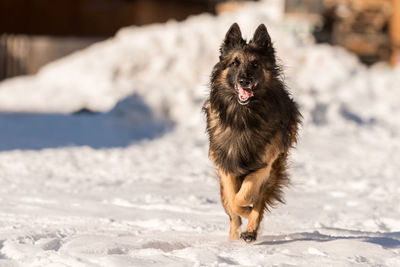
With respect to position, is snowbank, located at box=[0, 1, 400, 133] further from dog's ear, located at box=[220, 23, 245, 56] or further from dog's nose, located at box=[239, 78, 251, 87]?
dog's nose, located at box=[239, 78, 251, 87]

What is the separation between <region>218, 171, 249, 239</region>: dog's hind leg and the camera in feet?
16.6

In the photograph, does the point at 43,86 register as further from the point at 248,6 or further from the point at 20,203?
the point at 20,203

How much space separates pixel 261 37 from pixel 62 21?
58.4ft

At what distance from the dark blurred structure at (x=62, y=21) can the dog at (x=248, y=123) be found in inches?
659

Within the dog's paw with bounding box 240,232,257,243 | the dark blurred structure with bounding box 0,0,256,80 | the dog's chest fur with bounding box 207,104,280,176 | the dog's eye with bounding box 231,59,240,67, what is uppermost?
the dark blurred structure with bounding box 0,0,256,80

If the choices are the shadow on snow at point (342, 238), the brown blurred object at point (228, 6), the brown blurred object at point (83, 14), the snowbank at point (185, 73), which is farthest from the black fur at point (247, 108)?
the brown blurred object at point (83, 14)

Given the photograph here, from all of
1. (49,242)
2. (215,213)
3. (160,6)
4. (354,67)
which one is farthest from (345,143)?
(160,6)

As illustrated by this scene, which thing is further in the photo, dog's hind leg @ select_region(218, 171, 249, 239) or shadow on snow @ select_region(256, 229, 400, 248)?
dog's hind leg @ select_region(218, 171, 249, 239)

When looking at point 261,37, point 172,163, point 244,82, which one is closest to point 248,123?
point 244,82

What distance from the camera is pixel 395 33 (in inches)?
768

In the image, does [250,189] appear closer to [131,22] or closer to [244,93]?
[244,93]

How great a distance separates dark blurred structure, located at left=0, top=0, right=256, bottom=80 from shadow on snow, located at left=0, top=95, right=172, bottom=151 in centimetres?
797

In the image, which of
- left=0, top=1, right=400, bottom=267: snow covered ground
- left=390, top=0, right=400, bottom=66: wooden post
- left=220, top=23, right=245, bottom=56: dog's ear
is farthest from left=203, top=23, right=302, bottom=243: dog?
left=390, top=0, right=400, bottom=66: wooden post

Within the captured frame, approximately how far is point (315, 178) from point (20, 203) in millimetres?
4349
